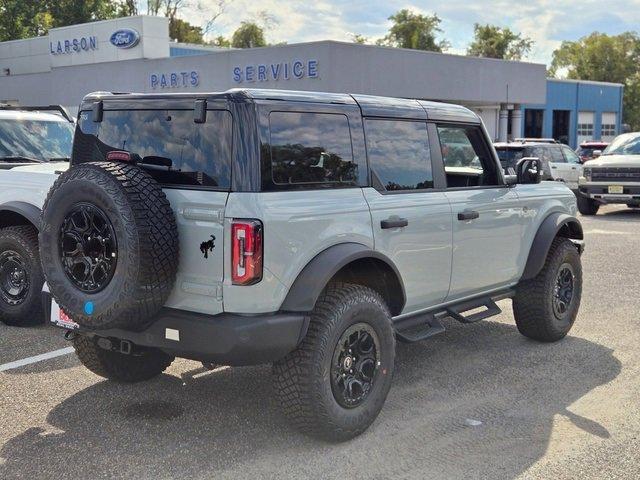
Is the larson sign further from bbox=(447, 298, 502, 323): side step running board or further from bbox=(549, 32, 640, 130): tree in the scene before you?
bbox=(549, 32, 640, 130): tree

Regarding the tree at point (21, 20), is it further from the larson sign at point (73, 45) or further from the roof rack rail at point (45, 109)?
the roof rack rail at point (45, 109)

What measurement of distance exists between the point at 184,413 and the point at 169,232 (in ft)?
4.54

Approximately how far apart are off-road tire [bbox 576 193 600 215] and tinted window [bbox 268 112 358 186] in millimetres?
13846

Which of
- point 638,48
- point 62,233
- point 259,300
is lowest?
point 259,300

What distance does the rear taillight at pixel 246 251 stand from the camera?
3775mm

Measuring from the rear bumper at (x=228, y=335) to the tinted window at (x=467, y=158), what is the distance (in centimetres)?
202

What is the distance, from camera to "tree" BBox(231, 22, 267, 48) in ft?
223

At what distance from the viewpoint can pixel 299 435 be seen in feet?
14.3

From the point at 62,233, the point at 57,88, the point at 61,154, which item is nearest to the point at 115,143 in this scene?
the point at 62,233

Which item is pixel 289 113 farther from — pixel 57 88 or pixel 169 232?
pixel 57 88

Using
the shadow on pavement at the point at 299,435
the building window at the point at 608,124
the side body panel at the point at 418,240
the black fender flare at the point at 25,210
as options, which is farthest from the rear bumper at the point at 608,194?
the building window at the point at 608,124

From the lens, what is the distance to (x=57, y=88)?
3428 cm

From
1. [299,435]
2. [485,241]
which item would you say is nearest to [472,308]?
[485,241]

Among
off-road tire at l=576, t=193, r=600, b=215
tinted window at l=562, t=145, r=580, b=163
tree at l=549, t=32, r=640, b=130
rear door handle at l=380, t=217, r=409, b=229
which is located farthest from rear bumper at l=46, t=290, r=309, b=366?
tree at l=549, t=32, r=640, b=130
